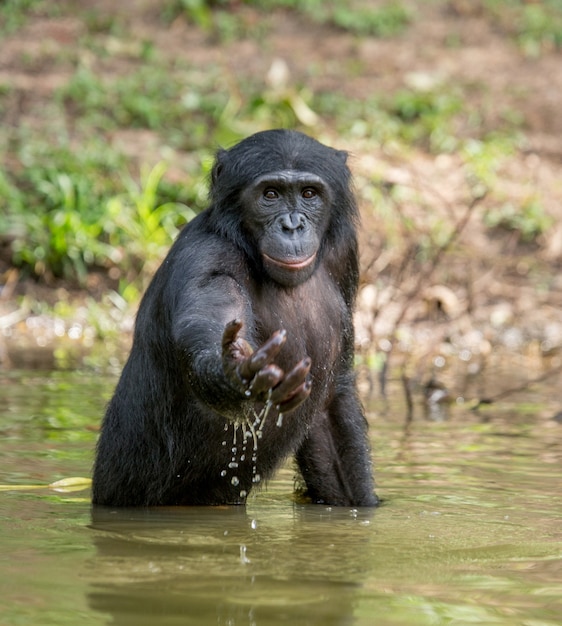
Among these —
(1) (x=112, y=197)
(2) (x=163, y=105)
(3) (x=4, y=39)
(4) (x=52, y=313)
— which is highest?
(3) (x=4, y=39)

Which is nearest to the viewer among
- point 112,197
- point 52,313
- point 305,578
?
point 305,578

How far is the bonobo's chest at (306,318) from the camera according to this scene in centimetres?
608

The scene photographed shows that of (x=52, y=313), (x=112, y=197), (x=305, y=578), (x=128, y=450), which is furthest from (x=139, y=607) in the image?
(x=112, y=197)

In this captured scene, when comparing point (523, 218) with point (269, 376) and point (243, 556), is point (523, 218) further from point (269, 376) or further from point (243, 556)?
point (269, 376)

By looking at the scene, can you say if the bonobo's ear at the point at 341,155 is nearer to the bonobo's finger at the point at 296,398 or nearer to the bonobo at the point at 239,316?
the bonobo at the point at 239,316

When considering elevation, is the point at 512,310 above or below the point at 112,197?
Answer: below

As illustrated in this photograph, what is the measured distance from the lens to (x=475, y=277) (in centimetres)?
1466

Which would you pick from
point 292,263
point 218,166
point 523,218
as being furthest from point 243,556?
point 523,218

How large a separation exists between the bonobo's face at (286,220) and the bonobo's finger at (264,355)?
1443mm

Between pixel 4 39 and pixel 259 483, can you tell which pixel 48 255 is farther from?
pixel 259 483

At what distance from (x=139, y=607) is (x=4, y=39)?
57.6ft

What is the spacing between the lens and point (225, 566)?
462cm

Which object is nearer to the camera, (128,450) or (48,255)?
(128,450)

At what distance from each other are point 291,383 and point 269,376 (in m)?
A: 0.10
